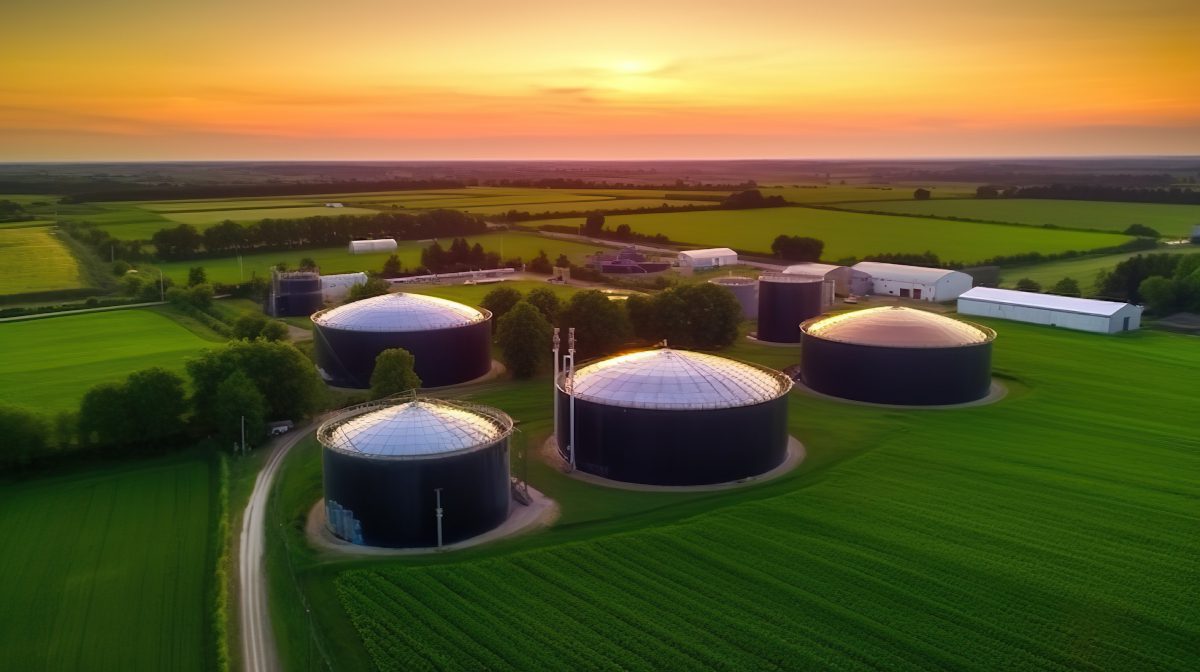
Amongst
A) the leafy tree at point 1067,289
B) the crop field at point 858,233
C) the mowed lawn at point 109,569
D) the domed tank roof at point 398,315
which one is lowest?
the mowed lawn at point 109,569

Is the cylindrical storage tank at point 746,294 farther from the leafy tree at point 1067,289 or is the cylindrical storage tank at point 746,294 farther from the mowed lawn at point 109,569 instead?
the mowed lawn at point 109,569

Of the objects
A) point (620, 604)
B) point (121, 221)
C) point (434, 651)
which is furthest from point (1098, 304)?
point (121, 221)

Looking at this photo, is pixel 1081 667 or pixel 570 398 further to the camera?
pixel 570 398

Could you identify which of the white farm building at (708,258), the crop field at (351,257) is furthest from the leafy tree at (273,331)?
the white farm building at (708,258)

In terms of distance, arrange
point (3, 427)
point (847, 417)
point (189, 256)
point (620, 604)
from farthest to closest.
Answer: point (189, 256), point (847, 417), point (3, 427), point (620, 604)

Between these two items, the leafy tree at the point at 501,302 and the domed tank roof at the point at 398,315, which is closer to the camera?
the domed tank roof at the point at 398,315

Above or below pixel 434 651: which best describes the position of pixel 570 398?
above

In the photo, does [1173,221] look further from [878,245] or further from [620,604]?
[620,604]

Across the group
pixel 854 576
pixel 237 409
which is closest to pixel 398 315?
pixel 237 409

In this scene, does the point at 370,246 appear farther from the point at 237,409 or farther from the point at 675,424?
the point at 675,424
